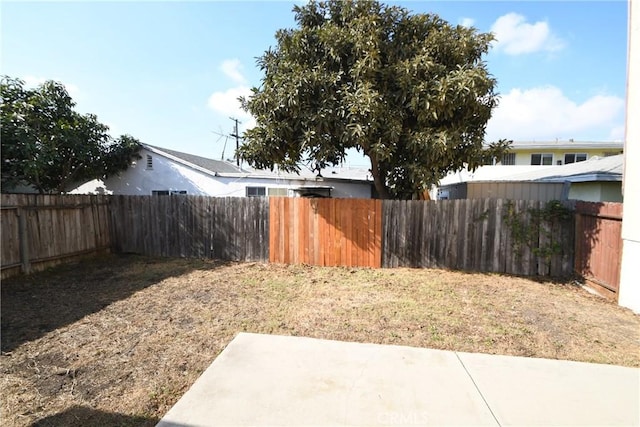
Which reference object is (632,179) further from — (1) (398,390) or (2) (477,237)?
(1) (398,390)

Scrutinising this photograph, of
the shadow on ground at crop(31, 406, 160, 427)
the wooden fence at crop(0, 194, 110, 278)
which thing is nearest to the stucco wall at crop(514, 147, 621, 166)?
the wooden fence at crop(0, 194, 110, 278)

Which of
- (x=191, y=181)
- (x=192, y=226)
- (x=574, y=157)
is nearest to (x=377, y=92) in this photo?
(x=192, y=226)

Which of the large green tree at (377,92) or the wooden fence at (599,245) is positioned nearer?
the wooden fence at (599,245)

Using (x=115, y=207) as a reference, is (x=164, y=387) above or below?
below

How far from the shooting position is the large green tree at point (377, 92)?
5961 millimetres

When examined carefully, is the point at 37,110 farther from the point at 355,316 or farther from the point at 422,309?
the point at 422,309

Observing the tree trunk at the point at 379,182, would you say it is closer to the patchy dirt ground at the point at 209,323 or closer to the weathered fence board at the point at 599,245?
the patchy dirt ground at the point at 209,323

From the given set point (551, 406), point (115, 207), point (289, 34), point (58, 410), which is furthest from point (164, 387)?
point (115, 207)

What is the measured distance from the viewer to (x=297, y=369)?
3.07 m

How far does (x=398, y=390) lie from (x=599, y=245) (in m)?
5.26

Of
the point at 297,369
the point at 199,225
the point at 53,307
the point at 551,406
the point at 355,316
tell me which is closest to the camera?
the point at 551,406

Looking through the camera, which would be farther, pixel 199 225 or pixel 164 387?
pixel 199 225

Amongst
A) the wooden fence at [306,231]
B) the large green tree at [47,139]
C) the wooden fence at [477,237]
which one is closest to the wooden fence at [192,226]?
the wooden fence at [306,231]

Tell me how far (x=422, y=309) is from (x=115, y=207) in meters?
8.73
